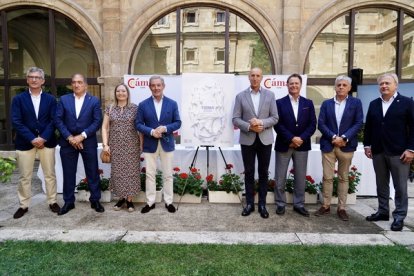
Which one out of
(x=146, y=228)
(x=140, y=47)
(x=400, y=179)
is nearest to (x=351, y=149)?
(x=400, y=179)

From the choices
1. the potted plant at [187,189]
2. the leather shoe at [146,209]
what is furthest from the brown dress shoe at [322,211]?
the leather shoe at [146,209]

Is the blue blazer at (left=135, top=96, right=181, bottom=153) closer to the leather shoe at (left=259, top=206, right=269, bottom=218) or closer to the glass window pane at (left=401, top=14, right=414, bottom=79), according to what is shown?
the leather shoe at (left=259, top=206, right=269, bottom=218)

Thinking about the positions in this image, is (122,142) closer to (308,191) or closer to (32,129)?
(32,129)

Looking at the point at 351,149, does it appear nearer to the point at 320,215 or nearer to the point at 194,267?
the point at 320,215

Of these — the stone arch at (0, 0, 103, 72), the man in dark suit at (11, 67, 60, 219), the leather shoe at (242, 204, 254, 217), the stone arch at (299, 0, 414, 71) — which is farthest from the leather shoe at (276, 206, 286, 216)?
the stone arch at (0, 0, 103, 72)

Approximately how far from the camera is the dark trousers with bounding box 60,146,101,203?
4770 millimetres

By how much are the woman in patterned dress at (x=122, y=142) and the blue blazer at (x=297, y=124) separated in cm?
200

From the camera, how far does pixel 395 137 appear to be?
13.9ft

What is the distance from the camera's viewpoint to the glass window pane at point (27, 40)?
9.55 m

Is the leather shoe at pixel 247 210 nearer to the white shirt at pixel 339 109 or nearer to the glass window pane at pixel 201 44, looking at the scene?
the white shirt at pixel 339 109

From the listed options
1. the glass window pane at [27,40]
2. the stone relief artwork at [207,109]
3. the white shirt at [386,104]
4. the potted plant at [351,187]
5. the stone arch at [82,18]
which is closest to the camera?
the white shirt at [386,104]

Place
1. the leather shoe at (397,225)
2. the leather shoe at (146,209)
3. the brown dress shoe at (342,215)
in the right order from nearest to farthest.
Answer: the leather shoe at (397,225)
the brown dress shoe at (342,215)
the leather shoe at (146,209)

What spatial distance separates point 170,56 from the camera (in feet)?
31.1

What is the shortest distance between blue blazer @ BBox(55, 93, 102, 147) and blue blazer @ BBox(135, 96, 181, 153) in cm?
61
